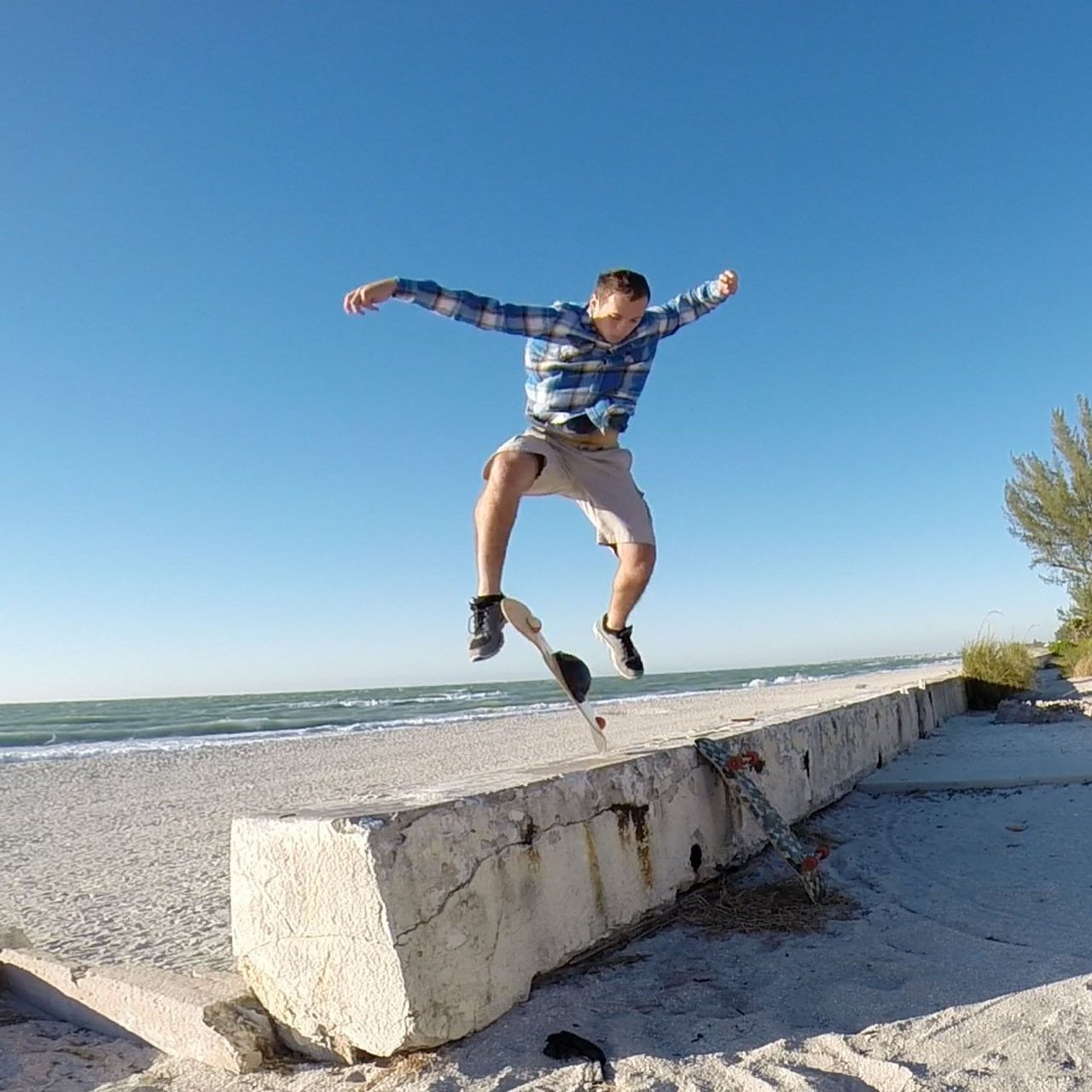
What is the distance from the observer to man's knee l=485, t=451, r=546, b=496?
2994 millimetres

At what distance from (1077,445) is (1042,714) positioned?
1190 cm

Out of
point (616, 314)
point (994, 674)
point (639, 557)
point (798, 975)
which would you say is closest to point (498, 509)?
point (639, 557)

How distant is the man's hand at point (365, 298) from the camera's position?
2.76m

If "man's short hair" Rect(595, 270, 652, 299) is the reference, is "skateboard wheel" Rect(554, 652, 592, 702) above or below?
below

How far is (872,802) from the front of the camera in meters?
4.52

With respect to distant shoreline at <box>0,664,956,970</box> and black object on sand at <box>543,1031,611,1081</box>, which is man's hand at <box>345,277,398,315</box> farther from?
black object on sand at <box>543,1031,611,1081</box>

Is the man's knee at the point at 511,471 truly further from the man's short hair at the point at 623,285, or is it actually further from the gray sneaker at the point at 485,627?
the man's short hair at the point at 623,285

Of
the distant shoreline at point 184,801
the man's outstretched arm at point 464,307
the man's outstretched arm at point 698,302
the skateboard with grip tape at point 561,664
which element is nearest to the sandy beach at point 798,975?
the distant shoreline at point 184,801

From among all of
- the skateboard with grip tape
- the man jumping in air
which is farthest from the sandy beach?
the man jumping in air

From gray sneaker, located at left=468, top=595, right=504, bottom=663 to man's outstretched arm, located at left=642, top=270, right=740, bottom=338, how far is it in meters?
1.20

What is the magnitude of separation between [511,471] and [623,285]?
75 cm

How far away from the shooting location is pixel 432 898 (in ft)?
5.99

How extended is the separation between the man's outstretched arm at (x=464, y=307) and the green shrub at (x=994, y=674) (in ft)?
30.5

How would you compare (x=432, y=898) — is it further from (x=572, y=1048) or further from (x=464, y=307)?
(x=464, y=307)
